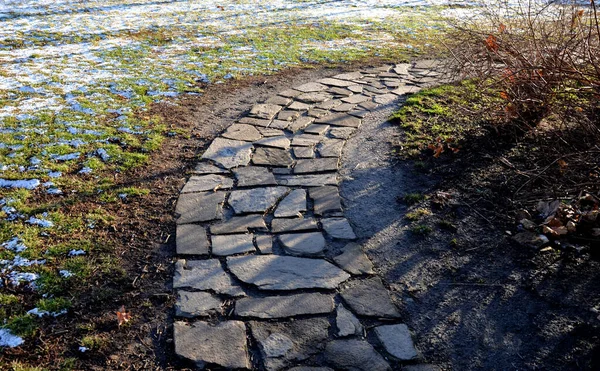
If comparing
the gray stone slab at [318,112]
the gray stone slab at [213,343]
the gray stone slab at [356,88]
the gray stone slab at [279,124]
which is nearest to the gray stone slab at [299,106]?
→ the gray stone slab at [318,112]

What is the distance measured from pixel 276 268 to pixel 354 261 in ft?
1.71

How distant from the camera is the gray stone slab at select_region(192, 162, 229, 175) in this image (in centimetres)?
461

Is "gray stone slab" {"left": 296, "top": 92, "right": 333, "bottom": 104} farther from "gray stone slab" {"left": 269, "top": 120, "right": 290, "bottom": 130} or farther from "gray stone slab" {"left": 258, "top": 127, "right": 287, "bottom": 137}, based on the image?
"gray stone slab" {"left": 258, "top": 127, "right": 287, "bottom": 137}

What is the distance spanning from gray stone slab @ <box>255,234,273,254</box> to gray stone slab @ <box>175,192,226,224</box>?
43 cm

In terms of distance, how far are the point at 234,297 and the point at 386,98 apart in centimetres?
420

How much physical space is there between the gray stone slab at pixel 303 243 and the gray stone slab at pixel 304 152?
4.51ft

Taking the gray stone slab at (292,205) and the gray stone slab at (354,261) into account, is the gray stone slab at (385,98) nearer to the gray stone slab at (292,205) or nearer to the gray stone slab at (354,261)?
the gray stone slab at (292,205)

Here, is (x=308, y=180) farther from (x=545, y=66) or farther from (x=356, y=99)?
(x=356, y=99)

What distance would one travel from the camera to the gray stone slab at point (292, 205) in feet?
13.1

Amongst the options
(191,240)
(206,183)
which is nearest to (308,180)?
(206,183)

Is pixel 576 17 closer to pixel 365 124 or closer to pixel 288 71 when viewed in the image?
pixel 365 124

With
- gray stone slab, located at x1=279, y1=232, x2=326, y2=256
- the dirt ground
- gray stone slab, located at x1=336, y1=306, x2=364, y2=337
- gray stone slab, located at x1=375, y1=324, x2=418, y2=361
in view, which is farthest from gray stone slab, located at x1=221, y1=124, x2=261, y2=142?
gray stone slab, located at x1=375, y1=324, x2=418, y2=361

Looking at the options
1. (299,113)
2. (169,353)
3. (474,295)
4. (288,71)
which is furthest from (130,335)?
(288,71)

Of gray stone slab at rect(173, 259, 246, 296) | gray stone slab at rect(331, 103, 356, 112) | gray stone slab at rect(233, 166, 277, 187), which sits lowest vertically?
gray stone slab at rect(173, 259, 246, 296)
